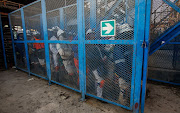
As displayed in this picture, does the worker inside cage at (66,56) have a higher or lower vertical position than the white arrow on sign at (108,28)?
lower

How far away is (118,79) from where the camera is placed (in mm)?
1963

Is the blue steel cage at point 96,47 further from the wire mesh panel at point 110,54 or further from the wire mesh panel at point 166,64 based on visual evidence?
the wire mesh panel at point 166,64

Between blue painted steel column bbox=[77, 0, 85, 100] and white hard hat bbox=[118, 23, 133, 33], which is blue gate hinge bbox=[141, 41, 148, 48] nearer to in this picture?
white hard hat bbox=[118, 23, 133, 33]

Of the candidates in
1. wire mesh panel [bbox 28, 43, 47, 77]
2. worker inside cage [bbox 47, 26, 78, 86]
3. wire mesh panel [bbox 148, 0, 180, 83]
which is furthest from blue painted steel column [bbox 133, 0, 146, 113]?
wire mesh panel [bbox 28, 43, 47, 77]

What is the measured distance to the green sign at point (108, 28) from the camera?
1836 millimetres

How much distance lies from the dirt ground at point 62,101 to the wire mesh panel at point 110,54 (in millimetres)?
337

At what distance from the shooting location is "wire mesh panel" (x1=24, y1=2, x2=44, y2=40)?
3.33 metres

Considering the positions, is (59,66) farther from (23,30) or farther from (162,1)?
(162,1)

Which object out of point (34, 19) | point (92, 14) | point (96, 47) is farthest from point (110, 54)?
point (34, 19)

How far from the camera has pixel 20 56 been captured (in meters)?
4.80

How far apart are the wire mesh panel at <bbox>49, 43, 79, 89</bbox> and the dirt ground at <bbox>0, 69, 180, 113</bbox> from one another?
1.15 feet

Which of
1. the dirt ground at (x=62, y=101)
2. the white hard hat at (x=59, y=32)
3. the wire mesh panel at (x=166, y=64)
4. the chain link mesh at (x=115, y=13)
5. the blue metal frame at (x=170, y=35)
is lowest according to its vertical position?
the dirt ground at (x=62, y=101)

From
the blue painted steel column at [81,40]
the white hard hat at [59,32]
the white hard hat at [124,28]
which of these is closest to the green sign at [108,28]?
the white hard hat at [124,28]

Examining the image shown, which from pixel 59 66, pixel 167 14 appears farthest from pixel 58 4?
pixel 167 14
